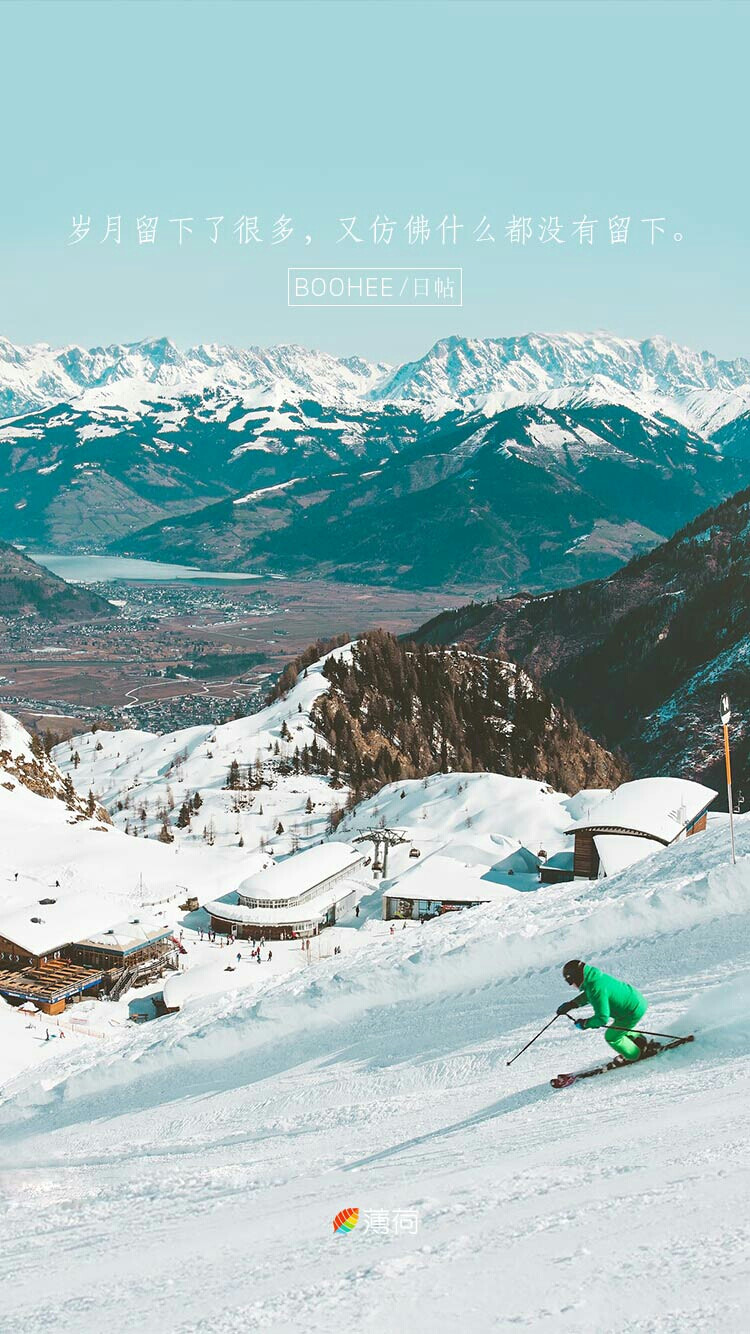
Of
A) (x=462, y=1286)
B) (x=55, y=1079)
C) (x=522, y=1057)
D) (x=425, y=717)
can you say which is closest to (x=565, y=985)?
(x=522, y=1057)

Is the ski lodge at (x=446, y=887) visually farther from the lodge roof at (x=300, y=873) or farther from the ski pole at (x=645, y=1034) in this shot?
the ski pole at (x=645, y=1034)

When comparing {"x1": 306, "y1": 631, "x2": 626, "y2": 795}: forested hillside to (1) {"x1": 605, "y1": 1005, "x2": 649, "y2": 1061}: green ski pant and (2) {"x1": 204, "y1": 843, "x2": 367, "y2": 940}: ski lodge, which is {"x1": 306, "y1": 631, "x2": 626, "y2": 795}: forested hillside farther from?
(1) {"x1": 605, "y1": 1005, "x2": 649, "y2": 1061}: green ski pant

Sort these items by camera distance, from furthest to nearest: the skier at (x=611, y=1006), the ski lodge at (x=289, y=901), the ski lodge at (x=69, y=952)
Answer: the ski lodge at (x=289, y=901), the ski lodge at (x=69, y=952), the skier at (x=611, y=1006)

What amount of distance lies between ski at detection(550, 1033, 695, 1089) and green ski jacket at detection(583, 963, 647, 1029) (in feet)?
1.42

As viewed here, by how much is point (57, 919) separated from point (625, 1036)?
162 feet

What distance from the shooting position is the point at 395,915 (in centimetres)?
6188

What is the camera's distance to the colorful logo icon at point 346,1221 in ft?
32.2

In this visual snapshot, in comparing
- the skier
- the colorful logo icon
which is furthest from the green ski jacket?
the colorful logo icon

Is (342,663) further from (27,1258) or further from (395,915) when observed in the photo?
(27,1258)

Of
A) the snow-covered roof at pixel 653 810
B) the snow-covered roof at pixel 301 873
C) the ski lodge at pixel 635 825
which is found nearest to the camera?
the ski lodge at pixel 635 825

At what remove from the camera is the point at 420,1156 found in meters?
11.3

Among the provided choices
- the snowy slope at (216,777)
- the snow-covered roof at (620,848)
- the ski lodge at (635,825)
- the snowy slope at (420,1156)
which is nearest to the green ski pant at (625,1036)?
the snowy slope at (420,1156)

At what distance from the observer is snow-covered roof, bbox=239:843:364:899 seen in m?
62.1

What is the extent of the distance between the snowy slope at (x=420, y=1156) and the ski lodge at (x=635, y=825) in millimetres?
42357
